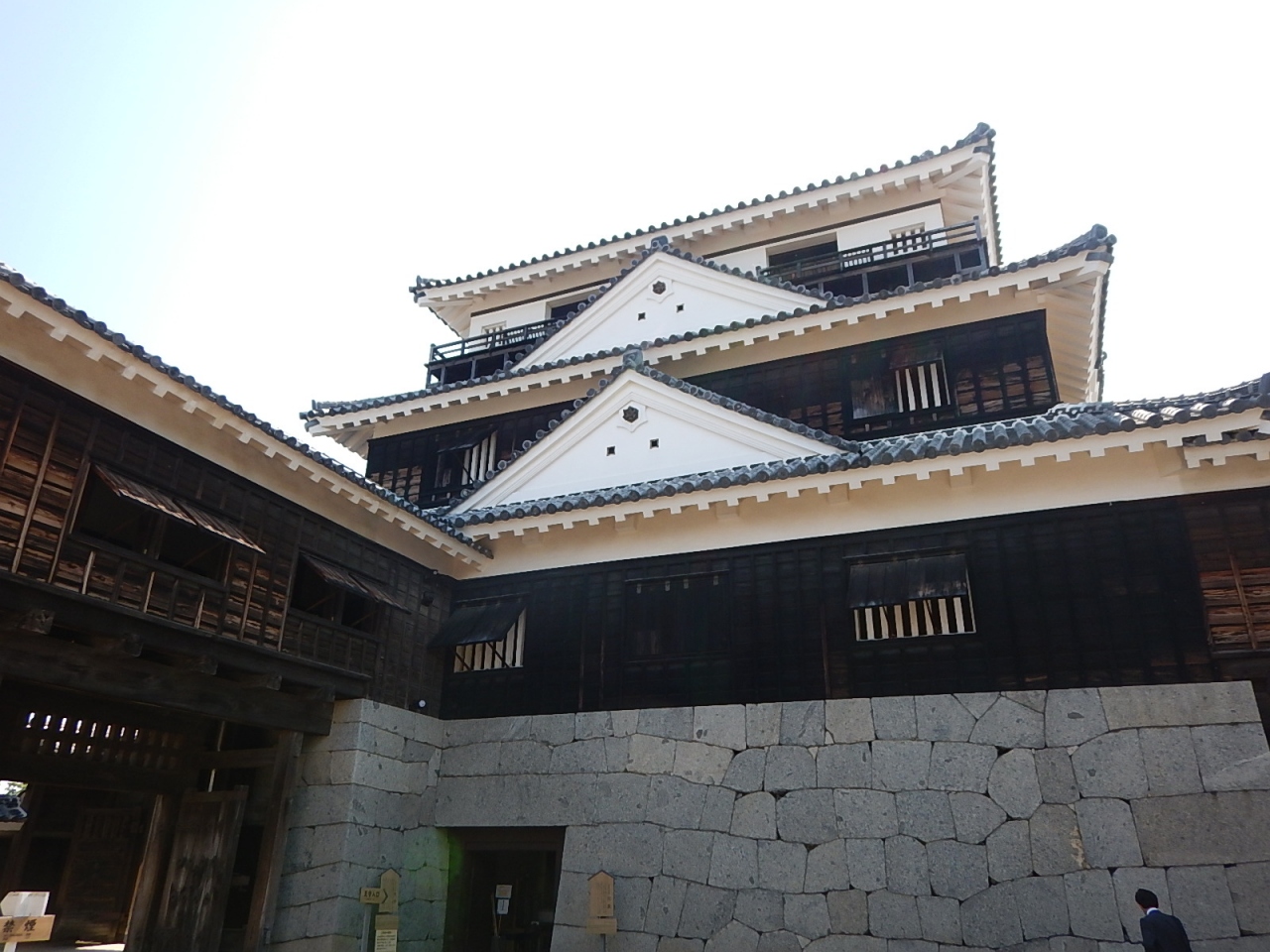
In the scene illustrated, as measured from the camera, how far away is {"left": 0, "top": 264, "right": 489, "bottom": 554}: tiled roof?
7.99 meters

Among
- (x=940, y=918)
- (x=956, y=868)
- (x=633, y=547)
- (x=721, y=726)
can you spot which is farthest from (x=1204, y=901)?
(x=633, y=547)

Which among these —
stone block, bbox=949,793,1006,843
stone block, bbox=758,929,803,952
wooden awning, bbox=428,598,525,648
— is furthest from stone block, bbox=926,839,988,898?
wooden awning, bbox=428,598,525,648

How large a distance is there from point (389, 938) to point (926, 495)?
8.76m

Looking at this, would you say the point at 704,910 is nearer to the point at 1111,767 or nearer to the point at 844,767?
the point at 844,767

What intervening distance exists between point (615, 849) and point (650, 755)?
1227 mm

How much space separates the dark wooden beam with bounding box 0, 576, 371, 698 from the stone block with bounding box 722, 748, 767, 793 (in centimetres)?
509

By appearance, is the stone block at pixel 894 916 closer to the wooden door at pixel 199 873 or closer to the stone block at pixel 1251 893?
the stone block at pixel 1251 893

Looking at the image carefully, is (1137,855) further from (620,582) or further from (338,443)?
(338,443)

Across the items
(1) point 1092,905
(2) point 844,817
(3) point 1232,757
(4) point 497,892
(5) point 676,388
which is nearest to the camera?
(1) point 1092,905

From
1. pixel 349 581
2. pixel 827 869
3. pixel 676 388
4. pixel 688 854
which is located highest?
pixel 676 388

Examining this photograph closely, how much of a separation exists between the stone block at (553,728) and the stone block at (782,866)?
3.06 m

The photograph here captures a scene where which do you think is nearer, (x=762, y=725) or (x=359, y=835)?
(x=762, y=725)

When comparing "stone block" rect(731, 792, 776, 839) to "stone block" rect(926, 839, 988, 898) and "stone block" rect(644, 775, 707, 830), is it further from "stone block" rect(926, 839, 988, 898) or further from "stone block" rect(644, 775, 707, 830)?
"stone block" rect(926, 839, 988, 898)

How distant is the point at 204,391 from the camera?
9.57 metres
